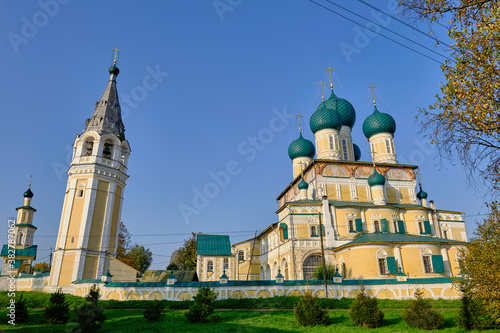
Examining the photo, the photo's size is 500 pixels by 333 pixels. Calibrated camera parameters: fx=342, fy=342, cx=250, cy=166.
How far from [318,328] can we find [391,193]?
69.2ft

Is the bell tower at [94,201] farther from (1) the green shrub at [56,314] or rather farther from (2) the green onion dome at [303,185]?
(2) the green onion dome at [303,185]

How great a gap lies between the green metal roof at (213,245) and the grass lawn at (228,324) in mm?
16487

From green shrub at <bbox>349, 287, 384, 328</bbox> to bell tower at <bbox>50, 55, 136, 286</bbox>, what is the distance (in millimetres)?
16649

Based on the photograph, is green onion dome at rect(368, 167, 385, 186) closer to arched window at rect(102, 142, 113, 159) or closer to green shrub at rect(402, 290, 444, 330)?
green shrub at rect(402, 290, 444, 330)

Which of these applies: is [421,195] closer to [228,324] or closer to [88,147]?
[228,324]

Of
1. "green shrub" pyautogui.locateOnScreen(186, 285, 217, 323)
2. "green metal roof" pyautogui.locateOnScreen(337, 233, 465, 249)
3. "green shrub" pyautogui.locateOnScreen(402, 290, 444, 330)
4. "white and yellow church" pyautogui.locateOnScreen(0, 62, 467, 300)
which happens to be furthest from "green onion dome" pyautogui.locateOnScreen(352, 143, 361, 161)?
"green shrub" pyautogui.locateOnScreen(186, 285, 217, 323)

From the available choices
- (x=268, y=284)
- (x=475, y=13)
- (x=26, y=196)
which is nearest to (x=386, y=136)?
(x=268, y=284)

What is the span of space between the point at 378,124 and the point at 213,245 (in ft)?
61.9

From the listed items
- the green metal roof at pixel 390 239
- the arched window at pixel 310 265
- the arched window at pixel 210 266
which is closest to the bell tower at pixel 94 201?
the arched window at pixel 210 266

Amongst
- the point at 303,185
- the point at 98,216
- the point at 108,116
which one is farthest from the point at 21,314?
the point at 303,185

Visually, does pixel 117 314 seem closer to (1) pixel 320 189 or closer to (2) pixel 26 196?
(1) pixel 320 189

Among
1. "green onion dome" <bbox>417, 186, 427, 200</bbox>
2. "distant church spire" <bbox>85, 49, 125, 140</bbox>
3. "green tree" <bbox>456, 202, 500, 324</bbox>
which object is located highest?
"distant church spire" <bbox>85, 49, 125, 140</bbox>

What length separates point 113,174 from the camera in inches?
966

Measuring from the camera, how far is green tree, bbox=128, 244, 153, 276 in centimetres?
4207
